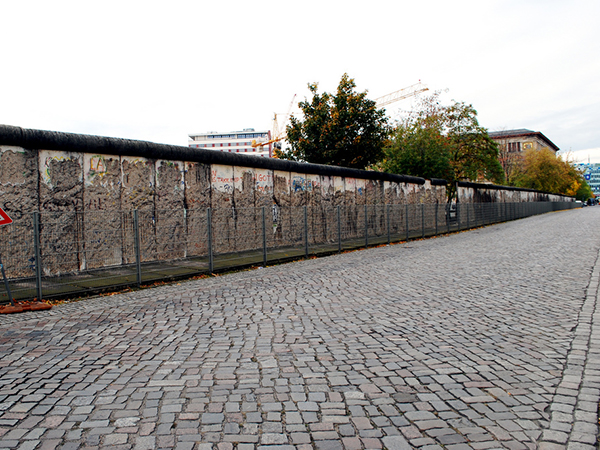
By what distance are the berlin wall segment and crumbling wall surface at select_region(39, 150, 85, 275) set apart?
19 mm

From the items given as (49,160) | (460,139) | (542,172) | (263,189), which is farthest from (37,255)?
(542,172)

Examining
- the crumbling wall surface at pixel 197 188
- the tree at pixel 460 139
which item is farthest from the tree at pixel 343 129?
the crumbling wall surface at pixel 197 188

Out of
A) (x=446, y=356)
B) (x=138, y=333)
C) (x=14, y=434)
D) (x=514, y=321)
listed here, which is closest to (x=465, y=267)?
(x=514, y=321)

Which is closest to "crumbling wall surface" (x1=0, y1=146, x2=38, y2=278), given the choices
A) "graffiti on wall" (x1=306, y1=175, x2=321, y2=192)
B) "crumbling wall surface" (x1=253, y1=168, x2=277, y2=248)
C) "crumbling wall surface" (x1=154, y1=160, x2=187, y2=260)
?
"crumbling wall surface" (x1=154, y1=160, x2=187, y2=260)

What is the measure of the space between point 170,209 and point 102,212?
3004mm

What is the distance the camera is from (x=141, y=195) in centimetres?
1048

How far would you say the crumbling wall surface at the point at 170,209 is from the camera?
30.5 ft

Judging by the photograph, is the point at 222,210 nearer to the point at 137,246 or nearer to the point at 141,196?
the point at 141,196

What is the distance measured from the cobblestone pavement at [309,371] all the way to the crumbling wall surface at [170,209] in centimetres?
246

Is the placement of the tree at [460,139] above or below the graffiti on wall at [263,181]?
above

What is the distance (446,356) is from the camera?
12.8ft

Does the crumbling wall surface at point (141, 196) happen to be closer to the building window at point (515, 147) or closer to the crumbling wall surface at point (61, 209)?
A: the crumbling wall surface at point (61, 209)

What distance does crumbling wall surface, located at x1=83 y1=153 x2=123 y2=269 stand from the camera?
8000mm

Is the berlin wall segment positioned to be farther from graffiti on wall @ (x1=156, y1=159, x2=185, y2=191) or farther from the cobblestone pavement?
the cobblestone pavement
